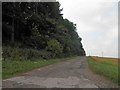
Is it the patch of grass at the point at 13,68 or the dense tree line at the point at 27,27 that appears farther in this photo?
the dense tree line at the point at 27,27

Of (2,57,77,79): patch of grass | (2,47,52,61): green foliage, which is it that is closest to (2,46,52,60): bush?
(2,47,52,61): green foliage

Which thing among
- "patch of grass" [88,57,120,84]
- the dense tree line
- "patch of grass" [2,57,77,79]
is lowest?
"patch of grass" [88,57,120,84]

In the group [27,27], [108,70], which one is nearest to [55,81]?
[108,70]

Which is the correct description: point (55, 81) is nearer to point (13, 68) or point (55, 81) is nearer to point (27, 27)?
point (13, 68)

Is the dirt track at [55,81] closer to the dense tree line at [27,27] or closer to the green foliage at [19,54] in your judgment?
the green foliage at [19,54]

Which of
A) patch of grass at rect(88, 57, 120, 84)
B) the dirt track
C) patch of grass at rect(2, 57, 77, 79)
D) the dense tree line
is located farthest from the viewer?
the dense tree line

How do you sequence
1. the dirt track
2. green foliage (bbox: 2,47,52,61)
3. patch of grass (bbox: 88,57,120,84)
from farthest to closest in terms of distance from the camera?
green foliage (bbox: 2,47,52,61), patch of grass (bbox: 88,57,120,84), the dirt track

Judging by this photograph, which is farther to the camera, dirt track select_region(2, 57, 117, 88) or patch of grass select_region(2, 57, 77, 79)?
patch of grass select_region(2, 57, 77, 79)

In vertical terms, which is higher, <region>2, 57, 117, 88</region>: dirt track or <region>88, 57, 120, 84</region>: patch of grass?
<region>2, 57, 117, 88</region>: dirt track

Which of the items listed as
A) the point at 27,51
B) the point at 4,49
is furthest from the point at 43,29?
the point at 4,49

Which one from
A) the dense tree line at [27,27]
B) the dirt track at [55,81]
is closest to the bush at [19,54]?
the dense tree line at [27,27]

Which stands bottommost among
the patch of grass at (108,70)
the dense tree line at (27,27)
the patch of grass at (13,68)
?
the patch of grass at (108,70)

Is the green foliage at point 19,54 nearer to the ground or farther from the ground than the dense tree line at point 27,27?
nearer to the ground

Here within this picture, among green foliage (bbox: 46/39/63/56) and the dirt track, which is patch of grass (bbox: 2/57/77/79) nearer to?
the dirt track
